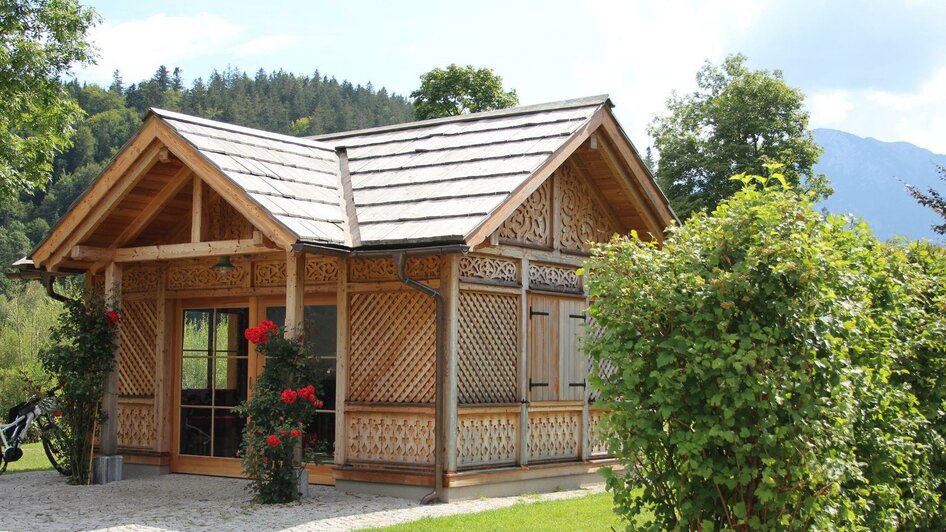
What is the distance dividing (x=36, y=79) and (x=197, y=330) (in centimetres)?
1073

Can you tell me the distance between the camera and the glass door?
45.2 ft

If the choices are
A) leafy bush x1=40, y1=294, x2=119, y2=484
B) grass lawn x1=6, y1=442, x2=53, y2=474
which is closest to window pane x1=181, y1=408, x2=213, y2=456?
leafy bush x1=40, y1=294, x2=119, y2=484

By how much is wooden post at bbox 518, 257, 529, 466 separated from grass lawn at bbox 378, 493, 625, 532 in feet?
3.53

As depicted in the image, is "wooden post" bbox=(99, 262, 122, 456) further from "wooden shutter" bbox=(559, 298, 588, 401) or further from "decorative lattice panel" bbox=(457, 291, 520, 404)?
"wooden shutter" bbox=(559, 298, 588, 401)

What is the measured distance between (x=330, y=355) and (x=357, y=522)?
3151mm

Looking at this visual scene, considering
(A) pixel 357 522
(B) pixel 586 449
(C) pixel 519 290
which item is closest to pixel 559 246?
(C) pixel 519 290

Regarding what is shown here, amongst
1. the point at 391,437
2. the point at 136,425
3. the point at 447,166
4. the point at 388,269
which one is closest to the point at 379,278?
the point at 388,269

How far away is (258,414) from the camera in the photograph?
11.1m

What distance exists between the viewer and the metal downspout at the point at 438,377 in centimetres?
1128

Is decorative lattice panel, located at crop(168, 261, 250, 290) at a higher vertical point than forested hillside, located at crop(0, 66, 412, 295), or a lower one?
lower

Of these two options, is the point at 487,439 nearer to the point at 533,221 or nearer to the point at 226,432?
the point at 533,221

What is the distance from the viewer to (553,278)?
13195mm

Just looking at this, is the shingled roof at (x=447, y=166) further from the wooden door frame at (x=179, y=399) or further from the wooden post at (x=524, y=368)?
the wooden door frame at (x=179, y=399)

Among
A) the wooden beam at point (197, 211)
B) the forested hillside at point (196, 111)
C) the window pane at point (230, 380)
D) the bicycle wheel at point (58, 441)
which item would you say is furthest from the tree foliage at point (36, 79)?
the forested hillside at point (196, 111)
